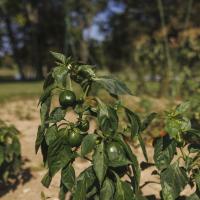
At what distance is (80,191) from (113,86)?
1.77 feet

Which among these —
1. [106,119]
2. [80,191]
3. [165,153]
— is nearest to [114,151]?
[106,119]

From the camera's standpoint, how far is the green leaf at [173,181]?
111 inches

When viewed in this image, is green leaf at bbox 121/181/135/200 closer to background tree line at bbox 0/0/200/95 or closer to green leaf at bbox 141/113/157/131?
green leaf at bbox 141/113/157/131

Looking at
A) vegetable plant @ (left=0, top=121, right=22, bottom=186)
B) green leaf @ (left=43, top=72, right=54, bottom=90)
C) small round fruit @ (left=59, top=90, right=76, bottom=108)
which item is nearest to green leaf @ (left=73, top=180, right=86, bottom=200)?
small round fruit @ (left=59, top=90, right=76, bottom=108)

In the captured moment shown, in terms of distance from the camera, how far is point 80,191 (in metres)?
2.71

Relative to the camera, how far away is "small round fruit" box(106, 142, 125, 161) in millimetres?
2643

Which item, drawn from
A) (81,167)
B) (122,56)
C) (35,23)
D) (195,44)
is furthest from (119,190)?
(122,56)

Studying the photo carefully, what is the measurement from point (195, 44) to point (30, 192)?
21.4ft

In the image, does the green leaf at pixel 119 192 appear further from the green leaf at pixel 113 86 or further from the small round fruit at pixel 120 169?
the green leaf at pixel 113 86

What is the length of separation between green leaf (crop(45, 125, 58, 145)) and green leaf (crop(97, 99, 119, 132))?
0.95ft

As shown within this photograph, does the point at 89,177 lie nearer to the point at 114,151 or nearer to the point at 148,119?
the point at 114,151

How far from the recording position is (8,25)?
39.3 m

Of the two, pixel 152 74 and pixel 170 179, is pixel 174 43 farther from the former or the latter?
pixel 170 179

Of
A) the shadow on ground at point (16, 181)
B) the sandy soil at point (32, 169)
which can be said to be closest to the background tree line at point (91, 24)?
the sandy soil at point (32, 169)
